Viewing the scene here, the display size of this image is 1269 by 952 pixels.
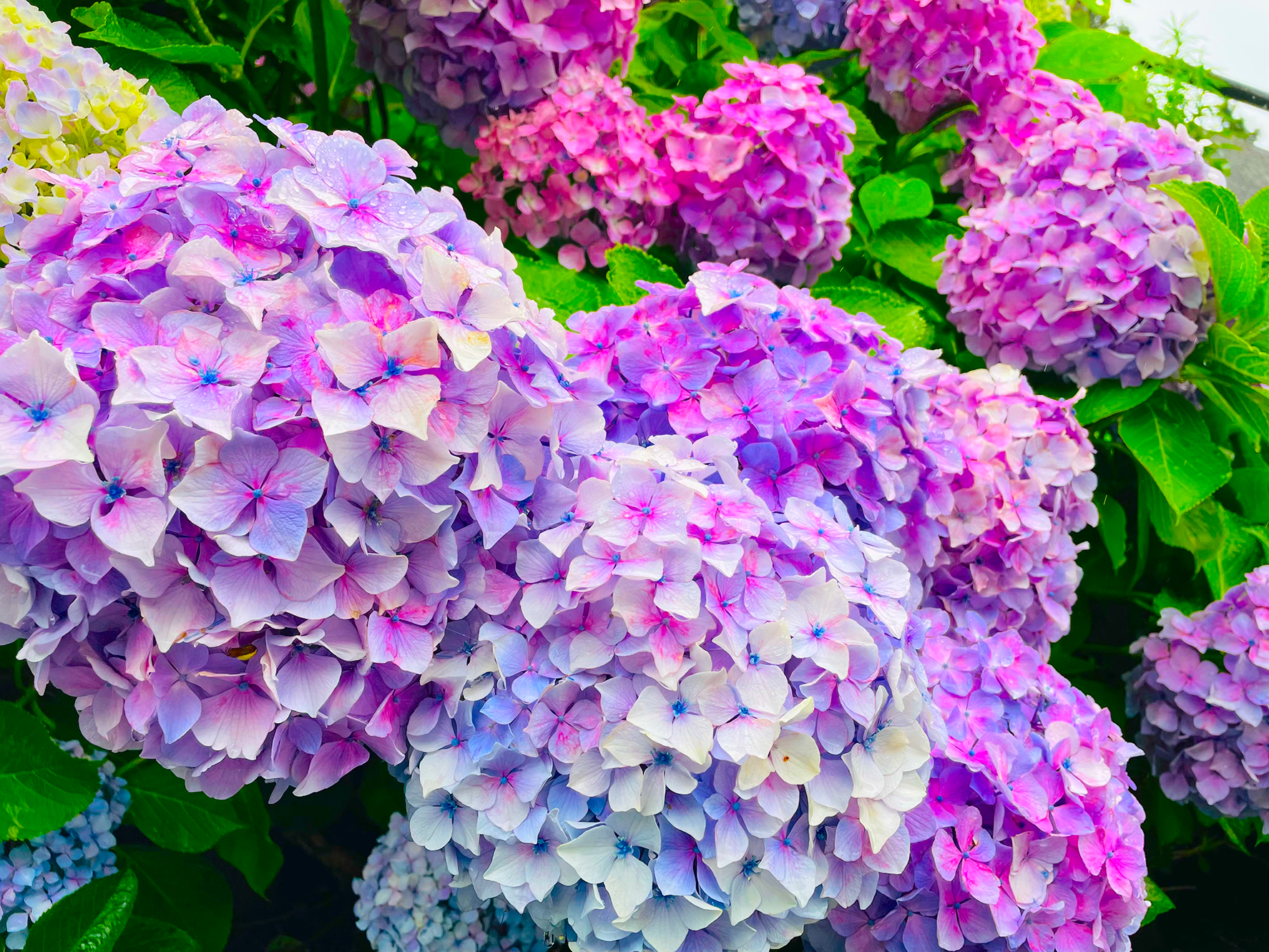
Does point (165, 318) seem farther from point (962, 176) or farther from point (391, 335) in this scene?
point (962, 176)

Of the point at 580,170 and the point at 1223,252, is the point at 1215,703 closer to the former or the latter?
the point at 1223,252

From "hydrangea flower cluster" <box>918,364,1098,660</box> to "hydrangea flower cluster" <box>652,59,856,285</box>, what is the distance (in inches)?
10.9

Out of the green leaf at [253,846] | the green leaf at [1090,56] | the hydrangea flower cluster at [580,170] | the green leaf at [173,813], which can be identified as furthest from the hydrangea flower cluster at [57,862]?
the green leaf at [1090,56]

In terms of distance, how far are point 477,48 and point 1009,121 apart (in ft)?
2.54

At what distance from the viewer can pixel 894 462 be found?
81 cm

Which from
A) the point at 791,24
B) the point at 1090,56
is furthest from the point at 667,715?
the point at 1090,56

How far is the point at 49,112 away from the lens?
784 mm

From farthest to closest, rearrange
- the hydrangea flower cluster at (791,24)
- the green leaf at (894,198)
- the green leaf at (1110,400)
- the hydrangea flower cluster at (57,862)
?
the hydrangea flower cluster at (791,24) → the green leaf at (894,198) → the green leaf at (1110,400) → the hydrangea flower cluster at (57,862)

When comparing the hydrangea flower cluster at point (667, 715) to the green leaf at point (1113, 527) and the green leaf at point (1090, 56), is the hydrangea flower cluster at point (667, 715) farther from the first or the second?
the green leaf at point (1090, 56)

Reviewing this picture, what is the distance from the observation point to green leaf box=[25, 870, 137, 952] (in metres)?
0.75

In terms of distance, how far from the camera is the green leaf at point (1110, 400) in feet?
3.94

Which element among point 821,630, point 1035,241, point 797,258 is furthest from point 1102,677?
point 821,630

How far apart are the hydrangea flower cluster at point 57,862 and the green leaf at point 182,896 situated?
0.21 ft

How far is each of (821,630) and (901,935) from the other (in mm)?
294
